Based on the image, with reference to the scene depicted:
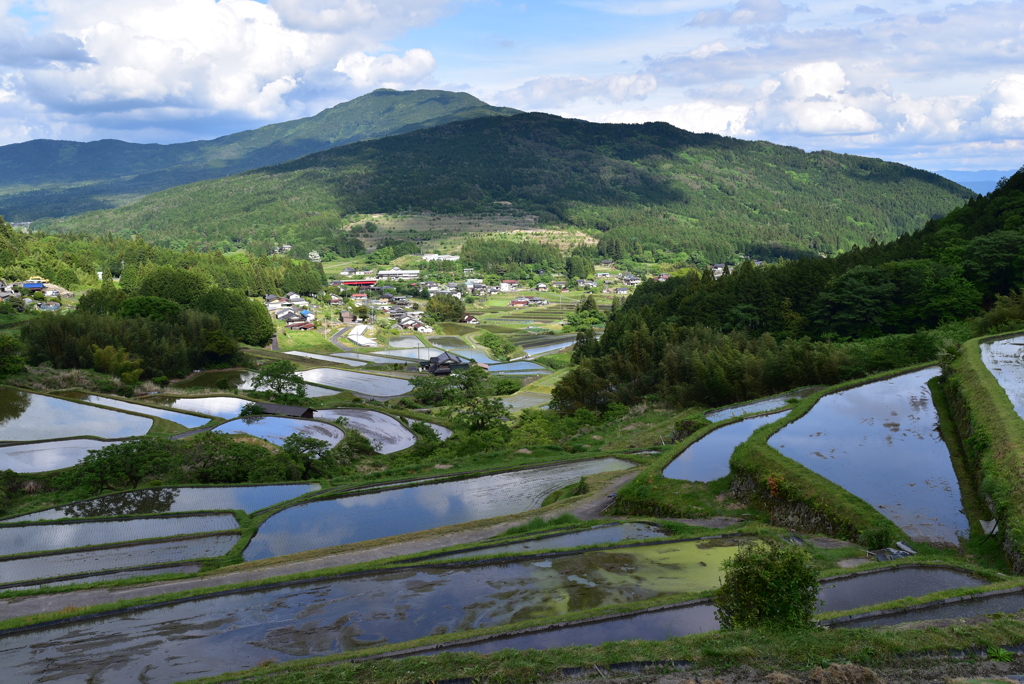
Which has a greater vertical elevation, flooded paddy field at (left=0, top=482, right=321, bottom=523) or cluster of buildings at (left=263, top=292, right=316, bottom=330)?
cluster of buildings at (left=263, top=292, right=316, bottom=330)

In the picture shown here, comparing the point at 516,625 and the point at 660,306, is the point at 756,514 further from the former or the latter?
the point at 660,306

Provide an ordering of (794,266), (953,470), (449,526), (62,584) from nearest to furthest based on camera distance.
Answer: (62,584)
(953,470)
(449,526)
(794,266)

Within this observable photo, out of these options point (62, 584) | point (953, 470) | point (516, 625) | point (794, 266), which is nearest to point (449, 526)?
point (516, 625)

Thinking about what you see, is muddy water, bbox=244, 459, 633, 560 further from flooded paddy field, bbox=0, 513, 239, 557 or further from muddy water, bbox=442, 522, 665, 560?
muddy water, bbox=442, 522, 665, 560

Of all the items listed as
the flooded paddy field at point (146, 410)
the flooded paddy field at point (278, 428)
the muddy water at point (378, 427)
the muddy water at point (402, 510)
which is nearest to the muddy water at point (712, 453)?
the muddy water at point (402, 510)

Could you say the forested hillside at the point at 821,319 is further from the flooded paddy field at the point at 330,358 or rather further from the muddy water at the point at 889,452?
the flooded paddy field at the point at 330,358

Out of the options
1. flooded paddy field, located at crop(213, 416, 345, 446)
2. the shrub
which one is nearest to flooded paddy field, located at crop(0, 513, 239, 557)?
flooded paddy field, located at crop(213, 416, 345, 446)
